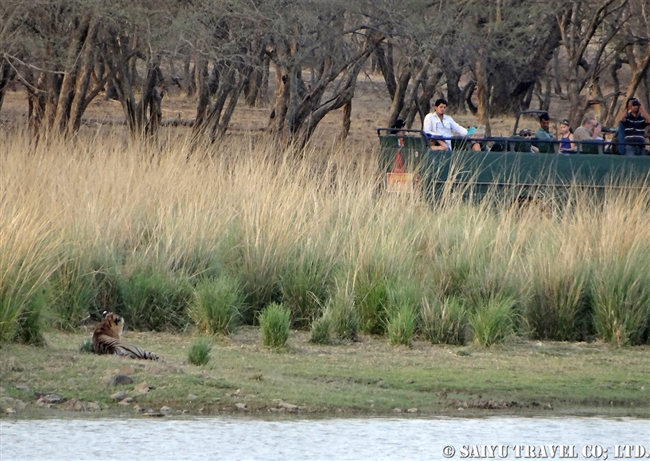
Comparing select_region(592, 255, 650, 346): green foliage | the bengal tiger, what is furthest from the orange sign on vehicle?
the bengal tiger

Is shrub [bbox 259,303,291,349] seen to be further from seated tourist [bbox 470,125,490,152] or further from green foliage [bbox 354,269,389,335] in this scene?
seated tourist [bbox 470,125,490,152]

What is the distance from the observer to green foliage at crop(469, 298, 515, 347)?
8.07 metres

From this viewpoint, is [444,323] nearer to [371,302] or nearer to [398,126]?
[371,302]

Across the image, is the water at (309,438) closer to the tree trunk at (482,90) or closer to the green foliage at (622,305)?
the green foliage at (622,305)

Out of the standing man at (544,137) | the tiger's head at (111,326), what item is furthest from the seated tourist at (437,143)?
the tiger's head at (111,326)

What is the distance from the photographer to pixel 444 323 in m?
8.24

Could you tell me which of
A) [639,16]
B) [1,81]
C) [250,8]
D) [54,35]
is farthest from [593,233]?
[639,16]

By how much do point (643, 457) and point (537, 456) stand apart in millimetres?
491

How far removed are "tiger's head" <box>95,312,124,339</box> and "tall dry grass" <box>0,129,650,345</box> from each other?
0.46 m

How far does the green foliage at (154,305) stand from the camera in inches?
335

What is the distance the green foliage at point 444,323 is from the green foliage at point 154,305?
1.75m

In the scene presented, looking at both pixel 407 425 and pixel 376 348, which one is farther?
pixel 376 348

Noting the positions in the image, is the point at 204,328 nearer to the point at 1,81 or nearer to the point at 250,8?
the point at 250,8

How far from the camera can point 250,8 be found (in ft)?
57.5
